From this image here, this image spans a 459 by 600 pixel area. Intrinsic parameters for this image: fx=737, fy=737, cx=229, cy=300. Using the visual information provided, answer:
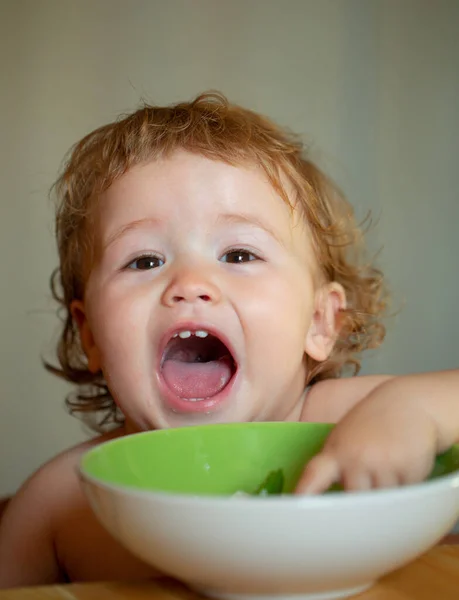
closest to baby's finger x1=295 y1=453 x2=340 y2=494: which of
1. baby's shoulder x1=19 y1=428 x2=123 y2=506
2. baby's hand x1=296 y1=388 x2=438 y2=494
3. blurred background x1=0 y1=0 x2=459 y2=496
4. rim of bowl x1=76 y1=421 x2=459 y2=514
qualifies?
baby's hand x1=296 y1=388 x2=438 y2=494

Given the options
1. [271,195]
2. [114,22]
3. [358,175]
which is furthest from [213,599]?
[114,22]

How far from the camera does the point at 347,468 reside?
0.54 metres

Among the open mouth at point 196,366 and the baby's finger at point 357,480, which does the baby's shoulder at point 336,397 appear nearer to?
the open mouth at point 196,366

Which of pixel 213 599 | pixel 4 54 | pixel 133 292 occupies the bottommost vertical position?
pixel 213 599

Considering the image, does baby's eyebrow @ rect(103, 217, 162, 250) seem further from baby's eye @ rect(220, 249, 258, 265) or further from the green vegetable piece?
the green vegetable piece

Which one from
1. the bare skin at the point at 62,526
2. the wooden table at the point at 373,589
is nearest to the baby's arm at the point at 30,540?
the bare skin at the point at 62,526

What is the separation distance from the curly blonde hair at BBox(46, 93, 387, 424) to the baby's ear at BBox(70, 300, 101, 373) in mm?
33

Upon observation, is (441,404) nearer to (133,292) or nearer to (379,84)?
(133,292)

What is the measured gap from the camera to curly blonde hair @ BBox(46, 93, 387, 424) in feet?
3.18

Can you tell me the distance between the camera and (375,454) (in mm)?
542

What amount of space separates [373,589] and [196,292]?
0.43 m

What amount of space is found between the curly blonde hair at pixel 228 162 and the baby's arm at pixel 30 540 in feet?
1.01

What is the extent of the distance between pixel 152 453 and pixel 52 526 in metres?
0.43

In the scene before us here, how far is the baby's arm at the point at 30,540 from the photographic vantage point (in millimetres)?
995
